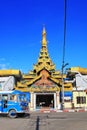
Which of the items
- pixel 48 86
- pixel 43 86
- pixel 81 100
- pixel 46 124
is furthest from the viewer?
pixel 48 86

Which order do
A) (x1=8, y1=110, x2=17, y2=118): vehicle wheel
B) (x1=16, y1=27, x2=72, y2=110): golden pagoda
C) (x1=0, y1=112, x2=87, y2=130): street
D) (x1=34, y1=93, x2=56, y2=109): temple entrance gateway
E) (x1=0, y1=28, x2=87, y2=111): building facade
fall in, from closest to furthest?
(x1=0, y1=112, x2=87, y2=130): street
(x1=8, y1=110, x2=17, y2=118): vehicle wheel
(x1=0, y1=28, x2=87, y2=111): building facade
(x1=16, y1=27, x2=72, y2=110): golden pagoda
(x1=34, y1=93, x2=56, y2=109): temple entrance gateway

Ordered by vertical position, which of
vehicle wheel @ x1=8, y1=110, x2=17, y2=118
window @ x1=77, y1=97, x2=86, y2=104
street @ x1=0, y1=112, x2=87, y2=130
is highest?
window @ x1=77, y1=97, x2=86, y2=104

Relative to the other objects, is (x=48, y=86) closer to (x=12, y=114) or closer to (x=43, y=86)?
(x=43, y=86)

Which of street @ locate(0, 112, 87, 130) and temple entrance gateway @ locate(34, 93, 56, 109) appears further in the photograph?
temple entrance gateway @ locate(34, 93, 56, 109)

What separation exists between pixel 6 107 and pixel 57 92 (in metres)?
26.3

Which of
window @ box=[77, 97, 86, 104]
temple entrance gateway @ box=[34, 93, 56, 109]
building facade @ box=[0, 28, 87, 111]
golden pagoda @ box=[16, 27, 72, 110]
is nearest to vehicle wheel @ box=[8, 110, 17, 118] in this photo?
building facade @ box=[0, 28, 87, 111]

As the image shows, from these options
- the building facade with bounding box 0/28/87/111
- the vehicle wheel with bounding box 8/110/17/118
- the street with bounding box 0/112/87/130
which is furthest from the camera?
the building facade with bounding box 0/28/87/111

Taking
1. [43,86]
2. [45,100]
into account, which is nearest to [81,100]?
[45,100]

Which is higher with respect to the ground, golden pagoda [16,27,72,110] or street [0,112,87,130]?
golden pagoda [16,27,72,110]

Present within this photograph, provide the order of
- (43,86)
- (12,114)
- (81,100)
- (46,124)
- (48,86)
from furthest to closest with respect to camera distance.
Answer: (48,86), (43,86), (81,100), (12,114), (46,124)

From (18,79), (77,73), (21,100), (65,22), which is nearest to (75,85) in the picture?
(77,73)

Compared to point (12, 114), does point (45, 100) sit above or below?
above

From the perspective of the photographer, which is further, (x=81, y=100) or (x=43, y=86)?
(x=43, y=86)

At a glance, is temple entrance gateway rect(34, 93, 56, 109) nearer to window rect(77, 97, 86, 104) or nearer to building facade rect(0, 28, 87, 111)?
building facade rect(0, 28, 87, 111)
